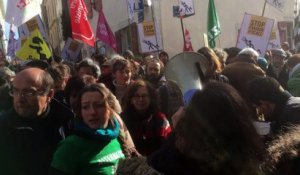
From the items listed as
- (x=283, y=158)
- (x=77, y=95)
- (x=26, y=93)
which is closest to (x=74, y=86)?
(x=77, y=95)

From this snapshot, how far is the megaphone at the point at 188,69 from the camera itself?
4.30m

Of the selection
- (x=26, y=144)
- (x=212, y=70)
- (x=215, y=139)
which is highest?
(x=215, y=139)

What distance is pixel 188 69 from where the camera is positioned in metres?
4.41

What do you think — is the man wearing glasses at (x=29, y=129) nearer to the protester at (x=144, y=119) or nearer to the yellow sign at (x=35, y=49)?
the protester at (x=144, y=119)

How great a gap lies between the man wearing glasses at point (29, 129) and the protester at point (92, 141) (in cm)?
19

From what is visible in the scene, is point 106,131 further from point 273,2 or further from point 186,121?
point 273,2

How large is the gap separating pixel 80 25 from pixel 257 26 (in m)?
3.34

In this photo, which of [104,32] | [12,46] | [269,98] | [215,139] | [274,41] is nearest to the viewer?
[215,139]

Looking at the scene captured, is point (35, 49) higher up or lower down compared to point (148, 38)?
higher up

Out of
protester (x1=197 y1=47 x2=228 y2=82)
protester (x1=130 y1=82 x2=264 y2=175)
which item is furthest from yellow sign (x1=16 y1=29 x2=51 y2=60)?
protester (x1=130 y1=82 x2=264 y2=175)

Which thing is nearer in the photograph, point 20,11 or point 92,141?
point 92,141

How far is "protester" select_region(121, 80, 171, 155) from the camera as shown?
471cm

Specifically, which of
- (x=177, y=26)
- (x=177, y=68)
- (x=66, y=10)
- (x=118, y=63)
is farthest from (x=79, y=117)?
(x=66, y=10)

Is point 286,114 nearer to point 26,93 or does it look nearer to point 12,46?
point 26,93
